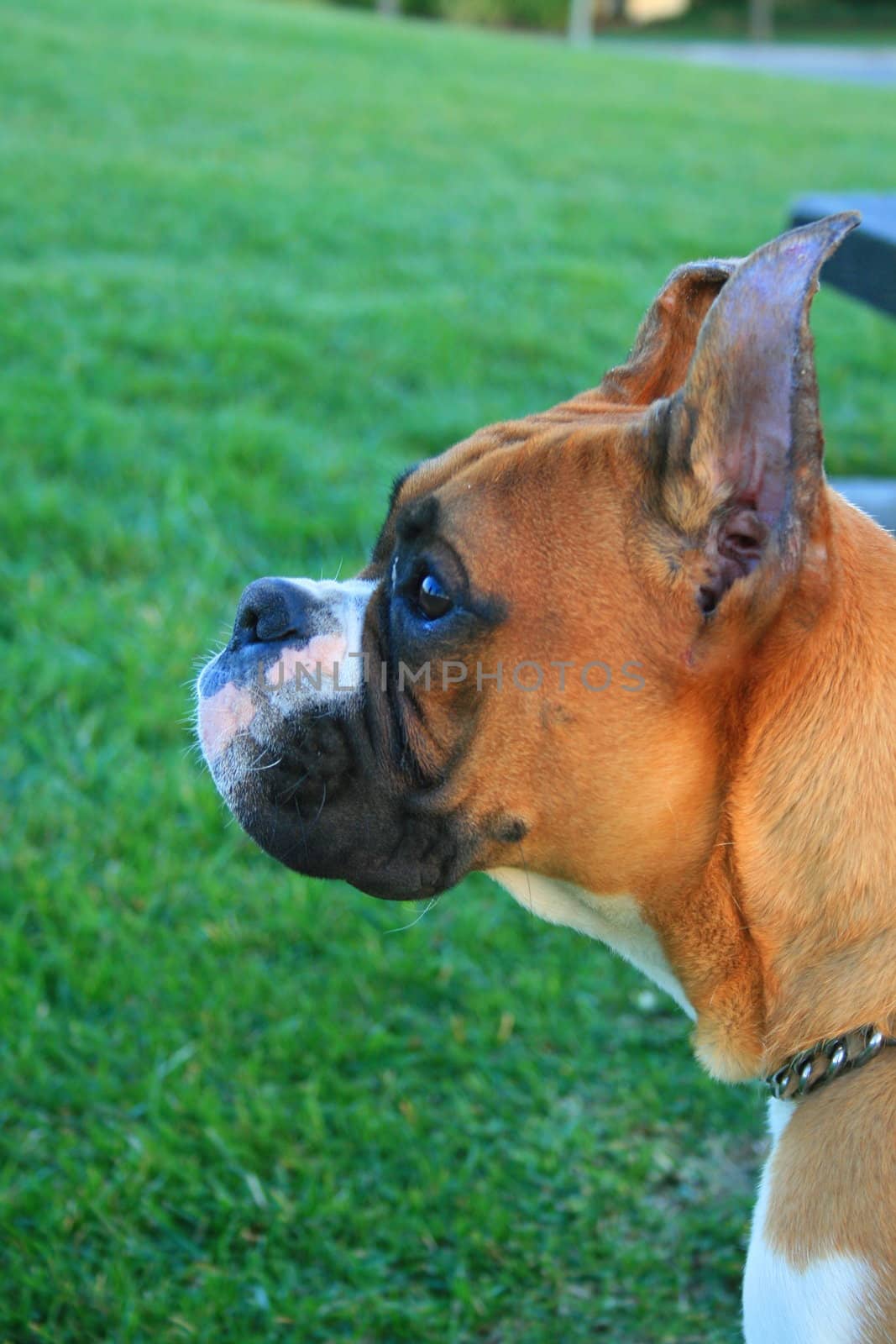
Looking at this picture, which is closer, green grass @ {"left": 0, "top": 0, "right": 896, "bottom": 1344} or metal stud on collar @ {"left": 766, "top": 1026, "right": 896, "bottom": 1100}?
metal stud on collar @ {"left": 766, "top": 1026, "right": 896, "bottom": 1100}

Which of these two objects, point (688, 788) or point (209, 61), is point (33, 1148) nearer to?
point (688, 788)

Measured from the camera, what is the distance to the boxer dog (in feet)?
6.35

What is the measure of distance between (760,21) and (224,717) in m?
40.8

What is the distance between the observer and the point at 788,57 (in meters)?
28.6

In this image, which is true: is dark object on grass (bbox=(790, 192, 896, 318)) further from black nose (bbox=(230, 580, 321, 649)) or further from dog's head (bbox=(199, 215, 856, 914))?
black nose (bbox=(230, 580, 321, 649))

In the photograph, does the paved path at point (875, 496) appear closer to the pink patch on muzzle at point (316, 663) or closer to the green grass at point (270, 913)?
the green grass at point (270, 913)

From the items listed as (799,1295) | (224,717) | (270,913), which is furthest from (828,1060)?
(270,913)

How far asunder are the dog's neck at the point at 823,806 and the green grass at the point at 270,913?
115 cm

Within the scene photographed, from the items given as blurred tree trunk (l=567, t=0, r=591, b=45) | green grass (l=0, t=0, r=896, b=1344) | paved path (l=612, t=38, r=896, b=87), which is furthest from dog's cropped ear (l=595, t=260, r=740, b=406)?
blurred tree trunk (l=567, t=0, r=591, b=45)

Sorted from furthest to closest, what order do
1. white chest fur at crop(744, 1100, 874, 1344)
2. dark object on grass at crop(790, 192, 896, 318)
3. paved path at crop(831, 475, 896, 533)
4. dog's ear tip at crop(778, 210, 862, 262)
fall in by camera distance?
1. paved path at crop(831, 475, 896, 533)
2. dark object on grass at crop(790, 192, 896, 318)
3. white chest fur at crop(744, 1100, 874, 1344)
4. dog's ear tip at crop(778, 210, 862, 262)

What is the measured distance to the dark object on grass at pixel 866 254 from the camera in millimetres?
3588

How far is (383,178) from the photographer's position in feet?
35.7

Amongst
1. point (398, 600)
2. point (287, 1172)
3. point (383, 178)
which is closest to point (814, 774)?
point (398, 600)

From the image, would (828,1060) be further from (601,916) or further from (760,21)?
(760,21)
